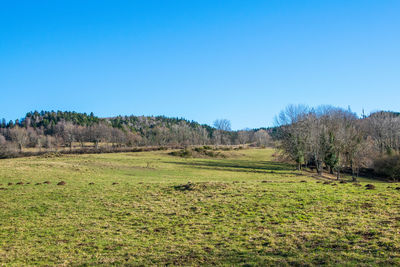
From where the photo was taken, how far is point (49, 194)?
83.0 feet

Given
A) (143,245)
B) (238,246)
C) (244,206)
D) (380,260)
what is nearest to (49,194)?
(143,245)

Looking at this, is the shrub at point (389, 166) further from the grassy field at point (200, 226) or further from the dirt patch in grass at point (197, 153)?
the dirt patch in grass at point (197, 153)

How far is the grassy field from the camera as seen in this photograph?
1144 centimetres

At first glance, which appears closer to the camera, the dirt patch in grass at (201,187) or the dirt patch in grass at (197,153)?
the dirt patch in grass at (201,187)

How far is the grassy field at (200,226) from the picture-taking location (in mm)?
11438

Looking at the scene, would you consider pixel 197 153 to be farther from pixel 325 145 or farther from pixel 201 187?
pixel 201 187

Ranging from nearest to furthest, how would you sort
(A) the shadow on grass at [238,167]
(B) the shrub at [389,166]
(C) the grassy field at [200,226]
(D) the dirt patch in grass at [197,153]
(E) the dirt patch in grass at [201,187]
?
(C) the grassy field at [200,226]
(E) the dirt patch in grass at [201,187]
(B) the shrub at [389,166]
(A) the shadow on grass at [238,167]
(D) the dirt patch in grass at [197,153]

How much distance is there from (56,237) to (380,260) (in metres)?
15.4

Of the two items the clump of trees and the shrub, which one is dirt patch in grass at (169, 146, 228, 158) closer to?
the clump of trees

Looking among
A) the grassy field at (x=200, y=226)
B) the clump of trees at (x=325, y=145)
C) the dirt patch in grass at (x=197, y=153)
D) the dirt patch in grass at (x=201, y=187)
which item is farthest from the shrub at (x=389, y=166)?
the dirt patch in grass at (x=201, y=187)

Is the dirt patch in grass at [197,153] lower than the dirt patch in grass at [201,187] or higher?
higher

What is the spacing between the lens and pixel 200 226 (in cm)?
1609

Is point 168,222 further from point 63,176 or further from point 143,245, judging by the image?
point 63,176

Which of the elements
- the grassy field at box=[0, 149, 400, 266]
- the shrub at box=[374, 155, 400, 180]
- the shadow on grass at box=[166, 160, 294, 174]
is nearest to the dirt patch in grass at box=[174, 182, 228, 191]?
the grassy field at box=[0, 149, 400, 266]
